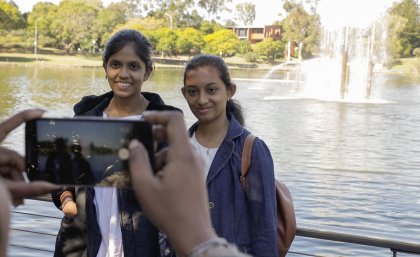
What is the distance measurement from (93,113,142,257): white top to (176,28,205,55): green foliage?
42237mm

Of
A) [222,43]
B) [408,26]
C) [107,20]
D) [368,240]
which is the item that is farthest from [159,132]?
[408,26]

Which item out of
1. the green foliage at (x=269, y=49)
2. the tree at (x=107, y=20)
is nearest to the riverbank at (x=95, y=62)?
the green foliage at (x=269, y=49)

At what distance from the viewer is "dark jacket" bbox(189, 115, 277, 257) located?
167 centimetres

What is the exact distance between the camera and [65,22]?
42.7 metres

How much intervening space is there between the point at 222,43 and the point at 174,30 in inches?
149

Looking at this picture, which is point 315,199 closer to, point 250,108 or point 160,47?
point 250,108

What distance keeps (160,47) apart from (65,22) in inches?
264

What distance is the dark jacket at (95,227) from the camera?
173cm

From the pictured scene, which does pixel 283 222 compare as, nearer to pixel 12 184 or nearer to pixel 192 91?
pixel 192 91

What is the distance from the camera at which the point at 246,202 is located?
1704 mm

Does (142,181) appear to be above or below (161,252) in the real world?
above

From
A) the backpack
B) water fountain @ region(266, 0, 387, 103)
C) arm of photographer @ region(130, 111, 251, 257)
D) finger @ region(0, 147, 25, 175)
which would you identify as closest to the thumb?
arm of photographer @ region(130, 111, 251, 257)

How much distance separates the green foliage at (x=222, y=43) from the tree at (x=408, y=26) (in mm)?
11260

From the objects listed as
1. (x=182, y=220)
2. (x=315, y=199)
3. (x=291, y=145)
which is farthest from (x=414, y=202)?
(x=182, y=220)
